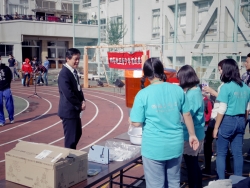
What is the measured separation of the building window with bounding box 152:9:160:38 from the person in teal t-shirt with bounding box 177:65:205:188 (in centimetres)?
2066

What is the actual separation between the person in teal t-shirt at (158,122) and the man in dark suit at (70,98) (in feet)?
5.10

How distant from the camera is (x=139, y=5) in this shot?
25.3m

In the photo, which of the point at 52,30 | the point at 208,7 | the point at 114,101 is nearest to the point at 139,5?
the point at 208,7

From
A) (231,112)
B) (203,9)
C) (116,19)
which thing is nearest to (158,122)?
A: (231,112)

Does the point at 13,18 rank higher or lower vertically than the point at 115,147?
higher

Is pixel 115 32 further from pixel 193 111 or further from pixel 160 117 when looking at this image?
pixel 160 117

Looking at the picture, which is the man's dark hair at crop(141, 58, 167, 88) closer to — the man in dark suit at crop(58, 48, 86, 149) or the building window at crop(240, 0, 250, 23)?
the man in dark suit at crop(58, 48, 86, 149)

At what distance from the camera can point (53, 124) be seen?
856cm

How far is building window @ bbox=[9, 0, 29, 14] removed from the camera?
101 ft

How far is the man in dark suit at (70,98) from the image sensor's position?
3953 mm

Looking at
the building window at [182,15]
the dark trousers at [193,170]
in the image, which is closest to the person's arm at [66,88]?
the dark trousers at [193,170]

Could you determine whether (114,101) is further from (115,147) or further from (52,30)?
(52,30)

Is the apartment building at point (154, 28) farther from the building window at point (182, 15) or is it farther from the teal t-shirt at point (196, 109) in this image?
the teal t-shirt at point (196, 109)

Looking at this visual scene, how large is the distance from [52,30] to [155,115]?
28228 millimetres
